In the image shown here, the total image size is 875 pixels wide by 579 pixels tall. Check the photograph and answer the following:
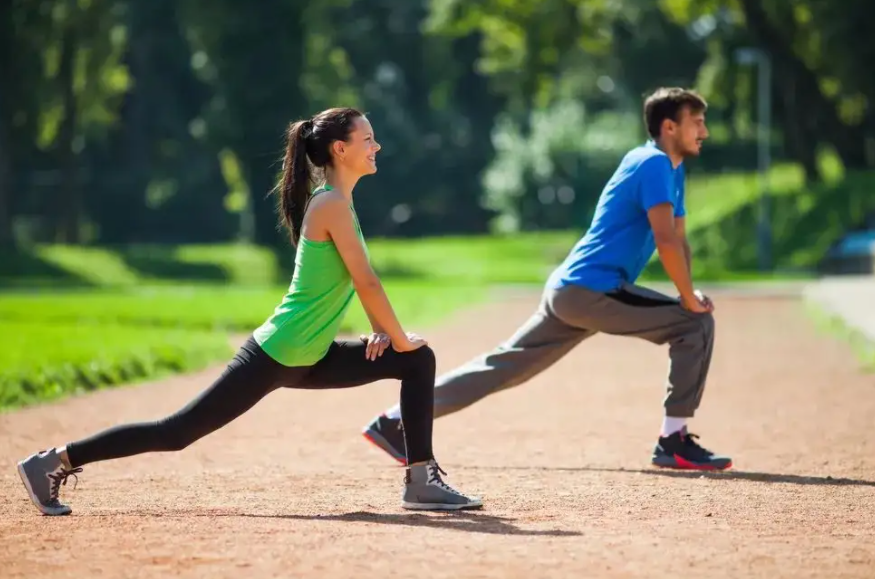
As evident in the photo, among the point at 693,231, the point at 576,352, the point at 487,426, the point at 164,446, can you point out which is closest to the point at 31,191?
the point at 693,231

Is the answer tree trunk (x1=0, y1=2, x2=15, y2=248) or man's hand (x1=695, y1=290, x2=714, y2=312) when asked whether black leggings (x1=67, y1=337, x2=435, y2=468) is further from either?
tree trunk (x1=0, y1=2, x2=15, y2=248)

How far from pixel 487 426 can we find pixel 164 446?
180 inches

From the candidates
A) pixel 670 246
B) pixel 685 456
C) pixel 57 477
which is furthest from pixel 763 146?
pixel 57 477

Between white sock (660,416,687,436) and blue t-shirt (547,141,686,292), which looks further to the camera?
white sock (660,416,687,436)

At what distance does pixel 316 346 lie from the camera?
691cm

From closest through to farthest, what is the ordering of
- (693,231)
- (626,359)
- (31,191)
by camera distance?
(626,359), (693,231), (31,191)

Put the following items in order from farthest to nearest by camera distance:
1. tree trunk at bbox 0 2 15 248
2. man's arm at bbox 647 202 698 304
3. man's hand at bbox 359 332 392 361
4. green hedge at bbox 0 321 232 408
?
tree trunk at bbox 0 2 15 248, green hedge at bbox 0 321 232 408, man's arm at bbox 647 202 698 304, man's hand at bbox 359 332 392 361

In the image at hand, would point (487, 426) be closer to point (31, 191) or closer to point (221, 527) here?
point (221, 527)

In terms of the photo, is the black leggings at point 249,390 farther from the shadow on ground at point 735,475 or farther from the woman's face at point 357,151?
the shadow on ground at point 735,475

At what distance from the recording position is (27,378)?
13734mm

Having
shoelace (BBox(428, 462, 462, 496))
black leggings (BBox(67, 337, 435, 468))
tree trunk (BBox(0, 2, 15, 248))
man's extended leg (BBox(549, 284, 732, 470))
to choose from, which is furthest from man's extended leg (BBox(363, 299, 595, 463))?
tree trunk (BBox(0, 2, 15, 248))

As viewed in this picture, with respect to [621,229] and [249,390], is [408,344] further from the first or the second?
[621,229]

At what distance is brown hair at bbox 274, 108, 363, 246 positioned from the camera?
23.1 feet

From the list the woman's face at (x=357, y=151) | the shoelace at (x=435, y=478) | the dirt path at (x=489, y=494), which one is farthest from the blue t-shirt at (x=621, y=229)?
the woman's face at (x=357, y=151)
